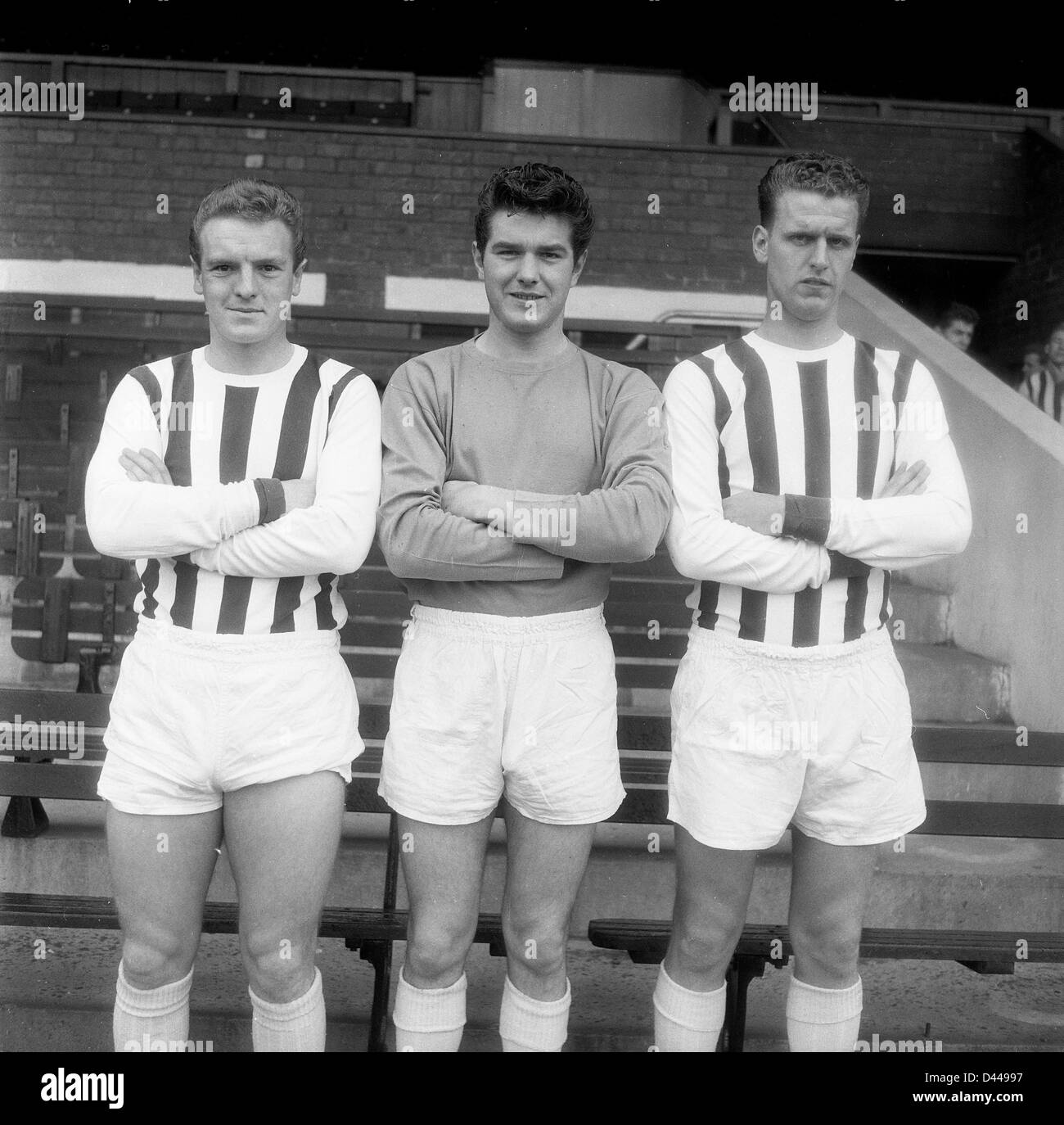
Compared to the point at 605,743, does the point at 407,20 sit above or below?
above

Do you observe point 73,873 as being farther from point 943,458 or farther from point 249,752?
point 943,458

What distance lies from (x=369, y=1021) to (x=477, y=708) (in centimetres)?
118

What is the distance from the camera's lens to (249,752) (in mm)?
2041

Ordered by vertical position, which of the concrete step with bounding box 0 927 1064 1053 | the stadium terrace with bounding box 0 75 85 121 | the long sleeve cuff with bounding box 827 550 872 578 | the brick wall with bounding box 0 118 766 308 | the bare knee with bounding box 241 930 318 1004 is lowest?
the concrete step with bounding box 0 927 1064 1053

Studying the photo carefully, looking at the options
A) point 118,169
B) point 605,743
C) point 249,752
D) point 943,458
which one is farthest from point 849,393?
point 118,169

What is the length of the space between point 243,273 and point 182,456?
0.37 meters

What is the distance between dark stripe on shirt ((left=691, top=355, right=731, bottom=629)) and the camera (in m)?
2.26

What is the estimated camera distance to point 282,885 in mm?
2049

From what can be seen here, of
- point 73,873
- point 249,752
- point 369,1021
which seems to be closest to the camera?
point 249,752

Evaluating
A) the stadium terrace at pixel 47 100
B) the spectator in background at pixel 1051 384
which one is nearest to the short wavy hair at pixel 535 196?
the spectator in background at pixel 1051 384

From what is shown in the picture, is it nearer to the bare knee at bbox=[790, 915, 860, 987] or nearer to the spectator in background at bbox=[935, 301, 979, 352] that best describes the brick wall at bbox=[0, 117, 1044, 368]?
the spectator in background at bbox=[935, 301, 979, 352]

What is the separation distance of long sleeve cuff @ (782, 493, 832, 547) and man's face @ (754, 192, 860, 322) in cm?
40

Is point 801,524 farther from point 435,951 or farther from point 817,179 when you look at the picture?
point 435,951

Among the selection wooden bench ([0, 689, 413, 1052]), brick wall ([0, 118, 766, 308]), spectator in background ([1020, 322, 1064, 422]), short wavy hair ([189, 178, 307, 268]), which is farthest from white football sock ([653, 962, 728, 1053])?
brick wall ([0, 118, 766, 308])
